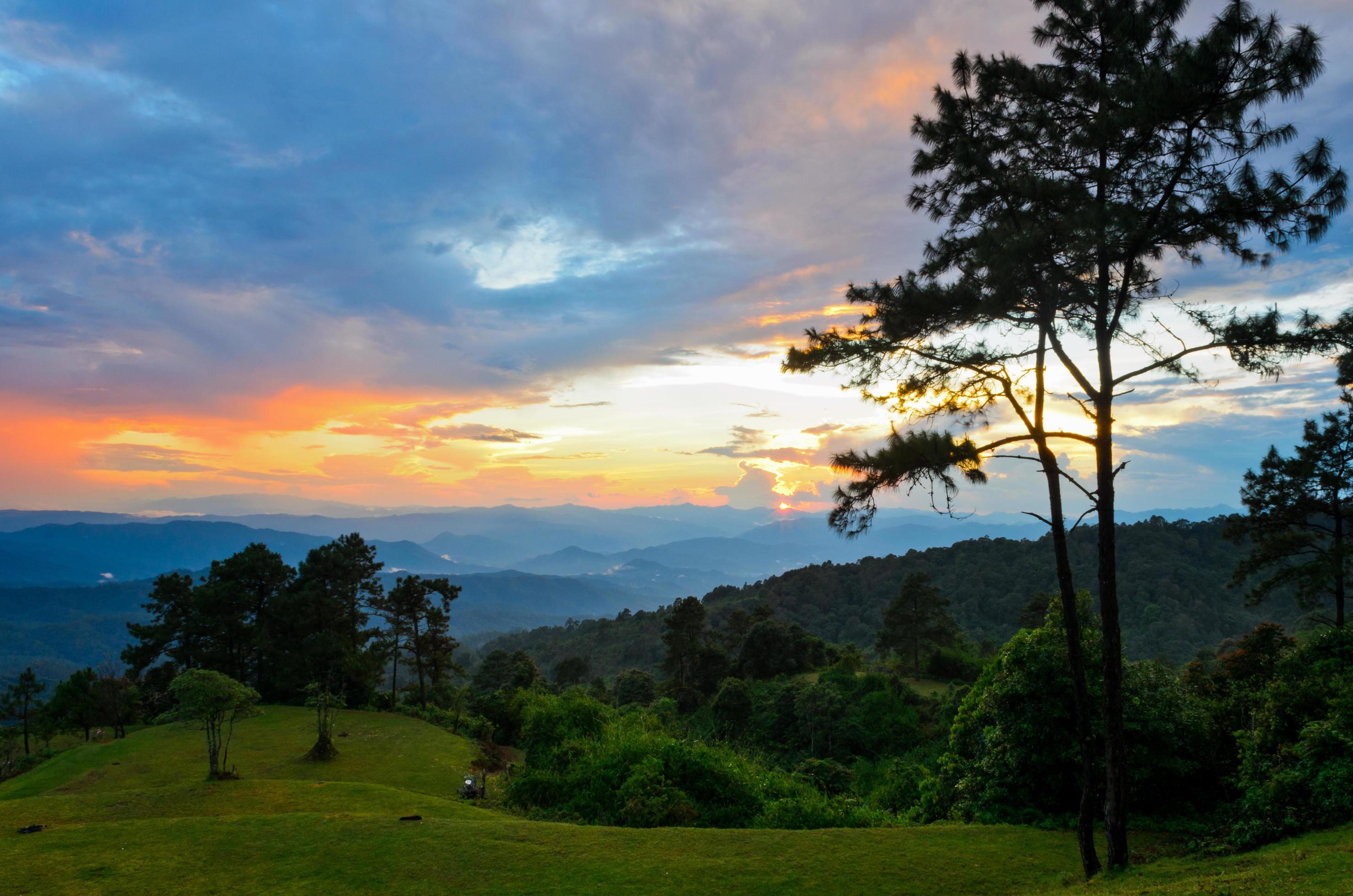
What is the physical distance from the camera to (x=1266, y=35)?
7.18 metres

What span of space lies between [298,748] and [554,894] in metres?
18.4

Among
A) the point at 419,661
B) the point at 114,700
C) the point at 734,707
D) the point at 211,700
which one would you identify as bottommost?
the point at 734,707

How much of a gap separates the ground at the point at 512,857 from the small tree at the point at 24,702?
1075 inches

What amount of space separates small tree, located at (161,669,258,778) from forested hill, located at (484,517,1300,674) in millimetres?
49303

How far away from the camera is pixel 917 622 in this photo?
137ft

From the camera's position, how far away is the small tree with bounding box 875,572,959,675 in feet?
136

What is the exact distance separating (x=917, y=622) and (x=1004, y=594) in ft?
140

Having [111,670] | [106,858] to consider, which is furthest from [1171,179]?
[111,670]

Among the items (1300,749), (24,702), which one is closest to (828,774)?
(1300,749)

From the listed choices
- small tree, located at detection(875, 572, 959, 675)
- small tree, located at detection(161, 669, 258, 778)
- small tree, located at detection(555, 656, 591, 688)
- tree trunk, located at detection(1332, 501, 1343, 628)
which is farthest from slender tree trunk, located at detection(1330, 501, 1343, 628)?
small tree, located at detection(555, 656, 591, 688)

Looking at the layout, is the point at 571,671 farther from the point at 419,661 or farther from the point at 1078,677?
the point at 1078,677

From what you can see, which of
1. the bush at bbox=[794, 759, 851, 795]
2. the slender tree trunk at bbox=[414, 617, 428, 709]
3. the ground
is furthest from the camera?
the slender tree trunk at bbox=[414, 617, 428, 709]

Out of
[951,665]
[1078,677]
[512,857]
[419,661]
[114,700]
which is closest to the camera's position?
[1078,677]

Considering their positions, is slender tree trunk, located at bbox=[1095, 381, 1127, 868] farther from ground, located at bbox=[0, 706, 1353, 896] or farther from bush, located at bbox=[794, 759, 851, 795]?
bush, located at bbox=[794, 759, 851, 795]
